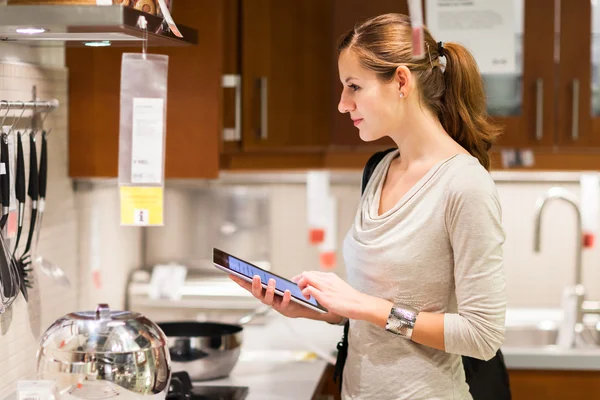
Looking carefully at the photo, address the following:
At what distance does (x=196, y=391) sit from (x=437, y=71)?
947 millimetres

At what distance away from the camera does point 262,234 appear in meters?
3.21

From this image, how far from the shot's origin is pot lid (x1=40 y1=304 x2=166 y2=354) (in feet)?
5.52

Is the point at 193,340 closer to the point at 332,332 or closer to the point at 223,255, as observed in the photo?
the point at 223,255

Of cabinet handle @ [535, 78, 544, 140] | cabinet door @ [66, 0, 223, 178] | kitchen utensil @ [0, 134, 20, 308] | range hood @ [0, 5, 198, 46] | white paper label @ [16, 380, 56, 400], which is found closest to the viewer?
range hood @ [0, 5, 198, 46]

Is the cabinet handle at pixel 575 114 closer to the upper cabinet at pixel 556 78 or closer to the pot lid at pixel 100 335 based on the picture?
the upper cabinet at pixel 556 78

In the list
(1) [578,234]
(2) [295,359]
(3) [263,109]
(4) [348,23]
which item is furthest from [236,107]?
(1) [578,234]

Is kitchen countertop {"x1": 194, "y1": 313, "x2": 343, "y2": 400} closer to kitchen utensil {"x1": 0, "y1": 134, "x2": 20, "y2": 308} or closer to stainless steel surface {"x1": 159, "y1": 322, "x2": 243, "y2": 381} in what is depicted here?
stainless steel surface {"x1": 159, "y1": 322, "x2": 243, "y2": 381}

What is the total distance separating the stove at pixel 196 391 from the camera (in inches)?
81.2

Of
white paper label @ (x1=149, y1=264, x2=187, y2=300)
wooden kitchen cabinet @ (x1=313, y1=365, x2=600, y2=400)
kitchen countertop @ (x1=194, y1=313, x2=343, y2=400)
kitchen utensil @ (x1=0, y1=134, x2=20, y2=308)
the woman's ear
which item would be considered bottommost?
wooden kitchen cabinet @ (x1=313, y1=365, x2=600, y2=400)

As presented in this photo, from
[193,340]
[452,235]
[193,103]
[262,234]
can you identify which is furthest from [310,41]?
[452,235]

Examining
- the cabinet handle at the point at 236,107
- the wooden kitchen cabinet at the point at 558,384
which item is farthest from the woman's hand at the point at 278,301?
the wooden kitchen cabinet at the point at 558,384

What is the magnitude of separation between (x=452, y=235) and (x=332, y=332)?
128 cm

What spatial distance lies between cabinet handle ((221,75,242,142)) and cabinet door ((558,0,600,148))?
3.15ft

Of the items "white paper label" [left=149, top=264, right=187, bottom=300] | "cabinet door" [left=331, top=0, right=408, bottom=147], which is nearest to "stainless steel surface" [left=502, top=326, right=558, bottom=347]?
"cabinet door" [left=331, top=0, right=408, bottom=147]
